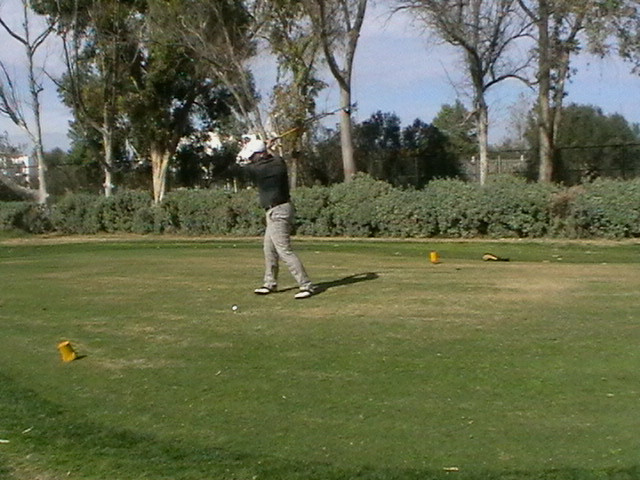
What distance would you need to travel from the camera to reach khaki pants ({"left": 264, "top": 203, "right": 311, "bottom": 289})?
1048cm

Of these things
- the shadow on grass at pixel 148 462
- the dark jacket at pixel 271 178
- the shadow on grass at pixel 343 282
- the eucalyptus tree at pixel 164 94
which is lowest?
the shadow on grass at pixel 148 462

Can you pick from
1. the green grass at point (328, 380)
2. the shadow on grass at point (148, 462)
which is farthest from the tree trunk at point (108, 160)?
the shadow on grass at point (148, 462)

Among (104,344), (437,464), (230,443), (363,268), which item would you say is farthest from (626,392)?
(363,268)

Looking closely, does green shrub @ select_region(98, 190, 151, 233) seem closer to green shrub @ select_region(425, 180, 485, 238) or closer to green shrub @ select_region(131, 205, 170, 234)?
green shrub @ select_region(131, 205, 170, 234)

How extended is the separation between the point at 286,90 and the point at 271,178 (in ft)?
80.1

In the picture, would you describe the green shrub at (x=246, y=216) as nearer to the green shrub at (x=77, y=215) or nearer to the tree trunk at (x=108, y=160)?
the green shrub at (x=77, y=215)

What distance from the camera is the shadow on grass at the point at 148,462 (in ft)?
17.0

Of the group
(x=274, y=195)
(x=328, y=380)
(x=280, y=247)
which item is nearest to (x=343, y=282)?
(x=280, y=247)

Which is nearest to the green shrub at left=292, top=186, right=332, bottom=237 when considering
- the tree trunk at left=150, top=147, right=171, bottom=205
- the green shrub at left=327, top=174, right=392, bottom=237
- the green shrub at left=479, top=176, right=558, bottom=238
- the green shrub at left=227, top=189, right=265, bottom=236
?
the green shrub at left=327, top=174, right=392, bottom=237

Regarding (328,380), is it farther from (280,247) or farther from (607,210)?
(607,210)

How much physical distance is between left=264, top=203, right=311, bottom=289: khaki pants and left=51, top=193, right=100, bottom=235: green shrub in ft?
64.8

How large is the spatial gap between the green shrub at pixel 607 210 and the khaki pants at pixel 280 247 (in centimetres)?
1258

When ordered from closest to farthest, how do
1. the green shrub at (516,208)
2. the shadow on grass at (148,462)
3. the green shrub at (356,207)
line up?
1. the shadow on grass at (148,462)
2. the green shrub at (516,208)
3. the green shrub at (356,207)

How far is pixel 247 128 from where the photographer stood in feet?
118
